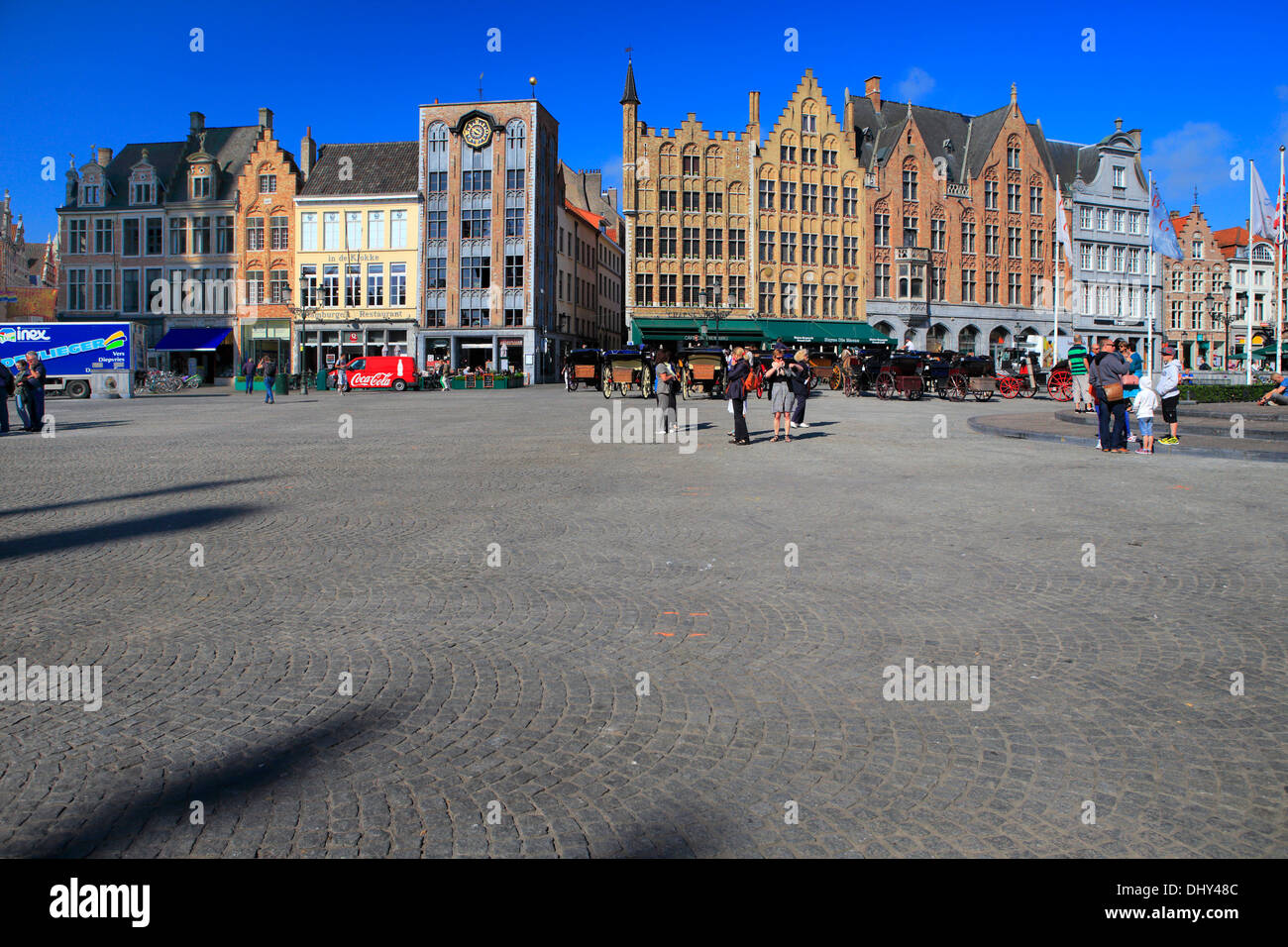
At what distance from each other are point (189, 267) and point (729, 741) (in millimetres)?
67716

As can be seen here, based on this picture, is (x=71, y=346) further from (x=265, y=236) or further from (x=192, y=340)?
(x=265, y=236)

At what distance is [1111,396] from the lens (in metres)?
15.2

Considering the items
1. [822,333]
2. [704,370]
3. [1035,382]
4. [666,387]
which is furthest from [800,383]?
[822,333]

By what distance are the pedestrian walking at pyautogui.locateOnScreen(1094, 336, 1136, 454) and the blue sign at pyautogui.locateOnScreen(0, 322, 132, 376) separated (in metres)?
37.9

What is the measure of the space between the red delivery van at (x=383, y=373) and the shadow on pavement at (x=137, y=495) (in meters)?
37.3

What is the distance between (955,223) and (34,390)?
60952 mm

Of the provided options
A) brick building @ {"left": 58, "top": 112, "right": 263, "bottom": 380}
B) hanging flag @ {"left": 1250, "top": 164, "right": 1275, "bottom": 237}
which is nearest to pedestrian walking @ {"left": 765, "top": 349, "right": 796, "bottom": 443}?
hanging flag @ {"left": 1250, "top": 164, "right": 1275, "bottom": 237}

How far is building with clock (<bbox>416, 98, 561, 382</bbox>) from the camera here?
2421 inches

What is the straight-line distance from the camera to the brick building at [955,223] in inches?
2630

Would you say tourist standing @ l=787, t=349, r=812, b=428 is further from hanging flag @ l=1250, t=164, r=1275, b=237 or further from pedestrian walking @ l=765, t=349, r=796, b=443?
hanging flag @ l=1250, t=164, r=1275, b=237

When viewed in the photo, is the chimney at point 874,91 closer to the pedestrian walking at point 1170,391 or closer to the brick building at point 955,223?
the brick building at point 955,223

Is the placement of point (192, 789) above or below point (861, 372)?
below

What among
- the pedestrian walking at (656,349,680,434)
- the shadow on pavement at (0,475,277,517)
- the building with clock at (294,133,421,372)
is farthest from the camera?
the building with clock at (294,133,421,372)

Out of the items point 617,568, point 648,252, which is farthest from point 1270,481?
point 648,252
